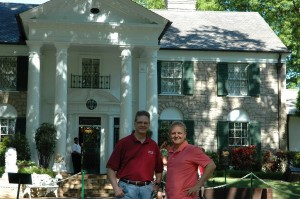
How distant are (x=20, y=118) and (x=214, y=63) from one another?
8878 mm

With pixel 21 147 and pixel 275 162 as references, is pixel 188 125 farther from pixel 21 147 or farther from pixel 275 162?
pixel 21 147

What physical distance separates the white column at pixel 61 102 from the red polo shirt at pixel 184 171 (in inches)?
583

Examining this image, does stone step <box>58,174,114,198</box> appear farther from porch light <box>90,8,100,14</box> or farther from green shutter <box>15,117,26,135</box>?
porch light <box>90,8,100,14</box>

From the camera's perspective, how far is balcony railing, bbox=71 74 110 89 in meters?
23.7

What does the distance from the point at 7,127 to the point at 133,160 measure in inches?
701

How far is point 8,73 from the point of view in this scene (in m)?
23.5

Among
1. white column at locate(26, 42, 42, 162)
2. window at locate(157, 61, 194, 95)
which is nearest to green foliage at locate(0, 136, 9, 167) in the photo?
white column at locate(26, 42, 42, 162)

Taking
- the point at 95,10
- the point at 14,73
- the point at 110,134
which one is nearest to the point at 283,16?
the point at 110,134

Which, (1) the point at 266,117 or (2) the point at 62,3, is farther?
(1) the point at 266,117

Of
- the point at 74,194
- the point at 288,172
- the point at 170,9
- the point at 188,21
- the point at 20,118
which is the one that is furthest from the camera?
the point at 170,9

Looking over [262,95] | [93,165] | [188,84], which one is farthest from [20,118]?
[262,95]

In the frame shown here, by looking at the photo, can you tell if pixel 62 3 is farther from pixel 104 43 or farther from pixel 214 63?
pixel 214 63

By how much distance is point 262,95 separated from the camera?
2522cm

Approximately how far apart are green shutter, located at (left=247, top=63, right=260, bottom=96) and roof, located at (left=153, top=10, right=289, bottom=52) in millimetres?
913
